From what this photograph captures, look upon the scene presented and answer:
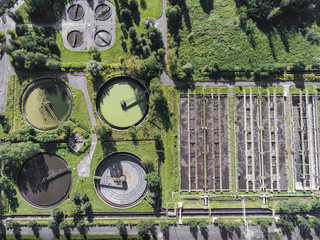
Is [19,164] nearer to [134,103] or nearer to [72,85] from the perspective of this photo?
[72,85]

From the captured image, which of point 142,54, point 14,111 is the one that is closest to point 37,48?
point 14,111

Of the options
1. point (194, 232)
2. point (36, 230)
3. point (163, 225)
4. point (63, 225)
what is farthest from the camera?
point (36, 230)

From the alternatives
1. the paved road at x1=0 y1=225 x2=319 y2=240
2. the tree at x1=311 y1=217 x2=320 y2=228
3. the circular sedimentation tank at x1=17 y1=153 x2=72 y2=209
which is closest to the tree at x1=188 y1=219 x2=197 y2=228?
the paved road at x1=0 y1=225 x2=319 y2=240

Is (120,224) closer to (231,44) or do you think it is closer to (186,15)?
(231,44)

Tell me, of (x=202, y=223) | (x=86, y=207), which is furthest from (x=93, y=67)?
(x=202, y=223)

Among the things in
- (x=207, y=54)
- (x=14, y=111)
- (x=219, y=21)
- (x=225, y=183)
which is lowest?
(x=225, y=183)

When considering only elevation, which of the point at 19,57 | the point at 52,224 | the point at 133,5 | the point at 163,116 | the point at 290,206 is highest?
the point at 133,5
